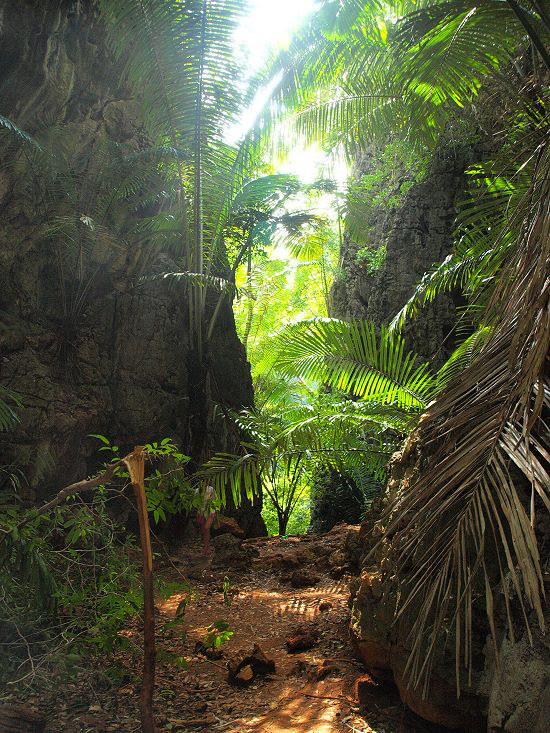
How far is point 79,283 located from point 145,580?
499 centimetres

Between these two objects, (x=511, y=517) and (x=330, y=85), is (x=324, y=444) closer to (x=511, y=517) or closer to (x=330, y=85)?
(x=511, y=517)

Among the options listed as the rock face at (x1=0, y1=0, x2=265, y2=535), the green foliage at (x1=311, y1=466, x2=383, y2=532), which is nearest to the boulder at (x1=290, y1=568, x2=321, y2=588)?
the rock face at (x1=0, y1=0, x2=265, y2=535)

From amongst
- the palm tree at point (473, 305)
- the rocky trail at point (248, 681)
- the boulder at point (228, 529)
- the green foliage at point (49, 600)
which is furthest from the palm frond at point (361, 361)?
the green foliage at point (49, 600)

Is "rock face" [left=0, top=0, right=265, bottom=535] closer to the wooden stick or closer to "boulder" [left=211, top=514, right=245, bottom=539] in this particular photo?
"boulder" [left=211, top=514, right=245, bottom=539]

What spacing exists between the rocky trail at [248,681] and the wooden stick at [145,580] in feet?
1.36

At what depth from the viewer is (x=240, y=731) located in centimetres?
266

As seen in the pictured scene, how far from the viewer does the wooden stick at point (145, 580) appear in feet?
7.27

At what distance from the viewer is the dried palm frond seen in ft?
5.78

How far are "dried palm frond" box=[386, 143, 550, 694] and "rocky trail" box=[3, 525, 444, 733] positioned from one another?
0.65m

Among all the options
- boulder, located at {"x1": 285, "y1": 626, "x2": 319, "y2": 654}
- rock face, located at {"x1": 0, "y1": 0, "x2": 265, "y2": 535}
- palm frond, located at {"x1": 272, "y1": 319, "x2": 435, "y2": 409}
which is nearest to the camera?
boulder, located at {"x1": 285, "y1": 626, "x2": 319, "y2": 654}

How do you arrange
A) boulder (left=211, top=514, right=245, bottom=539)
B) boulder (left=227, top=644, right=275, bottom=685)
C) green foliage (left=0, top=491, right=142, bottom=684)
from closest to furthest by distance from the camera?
green foliage (left=0, top=491, right=142, bottom=684), boulder (left=227, top=644, right=275, bottom=685), boulder (left=211, top=514, right=245, bottom=539)

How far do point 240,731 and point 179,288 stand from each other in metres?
5.98

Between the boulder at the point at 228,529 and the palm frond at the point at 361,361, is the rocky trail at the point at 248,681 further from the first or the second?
the boulder at the point at 228,529

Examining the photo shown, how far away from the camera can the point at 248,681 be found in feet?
10.4
